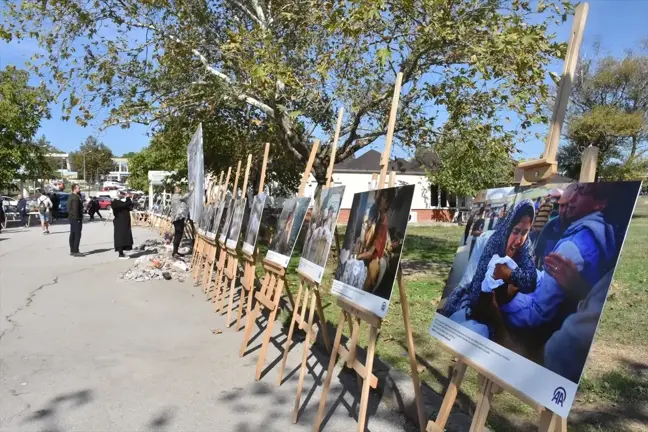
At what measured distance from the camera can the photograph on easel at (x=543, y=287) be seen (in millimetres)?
2049

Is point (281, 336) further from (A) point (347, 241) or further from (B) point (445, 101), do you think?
(B) point (445, 101)

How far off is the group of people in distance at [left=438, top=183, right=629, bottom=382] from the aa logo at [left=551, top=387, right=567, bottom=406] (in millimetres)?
63

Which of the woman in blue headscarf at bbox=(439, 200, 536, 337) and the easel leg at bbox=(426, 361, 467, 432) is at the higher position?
the woman in blue headscarf at bbox=(439, 200, 536, 337)

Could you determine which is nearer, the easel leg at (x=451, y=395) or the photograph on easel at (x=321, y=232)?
the easel leg at (x=451, y=395)

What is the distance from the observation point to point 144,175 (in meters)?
52.8

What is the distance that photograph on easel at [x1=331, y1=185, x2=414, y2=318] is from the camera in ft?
11.3

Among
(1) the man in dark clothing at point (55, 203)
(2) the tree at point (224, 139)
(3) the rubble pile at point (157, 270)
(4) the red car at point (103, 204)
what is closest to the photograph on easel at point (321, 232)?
(3) the rubble pile at point (157, 270)

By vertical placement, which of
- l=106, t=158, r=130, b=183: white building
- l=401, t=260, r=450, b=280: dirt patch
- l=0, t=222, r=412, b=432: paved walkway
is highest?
l=401, t=260, r=450, b=280: dirt patch

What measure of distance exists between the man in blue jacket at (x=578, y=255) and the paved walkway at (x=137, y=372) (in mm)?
2142

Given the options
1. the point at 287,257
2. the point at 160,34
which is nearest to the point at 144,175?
the point at 160,34

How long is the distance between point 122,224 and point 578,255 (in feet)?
44.3

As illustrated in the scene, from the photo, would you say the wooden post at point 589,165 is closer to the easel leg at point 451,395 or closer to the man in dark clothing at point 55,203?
the easel leg at point 451,395

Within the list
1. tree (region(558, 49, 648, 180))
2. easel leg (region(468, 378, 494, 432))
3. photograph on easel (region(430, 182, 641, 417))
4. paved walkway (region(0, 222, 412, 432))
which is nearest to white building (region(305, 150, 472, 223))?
tree (region(558, 49, 648, 180))

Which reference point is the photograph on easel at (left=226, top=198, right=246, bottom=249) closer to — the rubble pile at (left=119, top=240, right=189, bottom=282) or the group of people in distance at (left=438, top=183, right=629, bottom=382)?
the rubble pile at (left=119, top=240, right=189, bottom=282)
